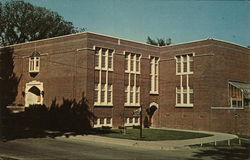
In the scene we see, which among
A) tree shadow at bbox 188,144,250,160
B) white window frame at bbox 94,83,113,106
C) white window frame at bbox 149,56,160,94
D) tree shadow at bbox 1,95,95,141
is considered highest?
white window frame at bbox 149,56,160,94

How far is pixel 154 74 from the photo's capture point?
139ft

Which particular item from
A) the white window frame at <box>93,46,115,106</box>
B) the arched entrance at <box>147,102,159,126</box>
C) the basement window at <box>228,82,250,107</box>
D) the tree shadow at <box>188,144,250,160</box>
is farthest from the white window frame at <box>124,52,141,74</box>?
the tree shadow at <box>188,144,250,160</box>

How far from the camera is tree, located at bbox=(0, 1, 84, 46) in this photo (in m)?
61.2

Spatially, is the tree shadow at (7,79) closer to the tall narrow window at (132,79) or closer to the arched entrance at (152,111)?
the tall narrow window at (132,79)

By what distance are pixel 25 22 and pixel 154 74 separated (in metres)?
31.9

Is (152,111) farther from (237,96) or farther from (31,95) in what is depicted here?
(31,95)

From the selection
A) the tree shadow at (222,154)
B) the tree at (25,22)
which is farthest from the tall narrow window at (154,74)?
the tree at (25,22)

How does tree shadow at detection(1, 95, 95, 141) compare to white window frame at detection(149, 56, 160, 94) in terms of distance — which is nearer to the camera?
tree shadow at detection(1, 95, 95, 141)

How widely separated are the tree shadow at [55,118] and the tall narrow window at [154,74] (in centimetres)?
1099

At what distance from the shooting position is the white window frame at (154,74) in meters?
42.2

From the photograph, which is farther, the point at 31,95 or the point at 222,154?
the point at 31,95

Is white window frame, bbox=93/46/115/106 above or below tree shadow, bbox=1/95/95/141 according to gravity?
above

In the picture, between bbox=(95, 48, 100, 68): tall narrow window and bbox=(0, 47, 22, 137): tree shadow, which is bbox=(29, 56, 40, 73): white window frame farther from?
bbox=(95, 48, 100, 68): tall narrow window

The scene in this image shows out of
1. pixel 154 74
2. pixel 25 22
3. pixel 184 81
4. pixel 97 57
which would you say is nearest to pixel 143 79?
pixel 154 74
